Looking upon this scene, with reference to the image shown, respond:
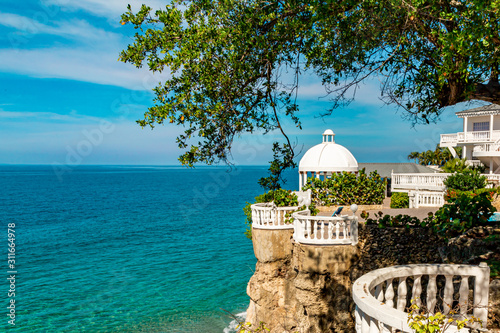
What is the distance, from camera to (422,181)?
26.4 metres

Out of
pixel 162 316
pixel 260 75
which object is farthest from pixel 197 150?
pixel 162 316

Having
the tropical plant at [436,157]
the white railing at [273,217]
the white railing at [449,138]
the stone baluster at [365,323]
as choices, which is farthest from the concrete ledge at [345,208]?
the tropical plant at [436,157]

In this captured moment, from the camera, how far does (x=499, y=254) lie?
835cm

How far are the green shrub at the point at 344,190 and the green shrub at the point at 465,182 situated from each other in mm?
4358

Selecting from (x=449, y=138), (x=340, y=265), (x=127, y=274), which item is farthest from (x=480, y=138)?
(x=127, y=274)

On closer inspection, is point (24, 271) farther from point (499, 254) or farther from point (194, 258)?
point (499, 254)

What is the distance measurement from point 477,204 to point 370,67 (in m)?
6.79

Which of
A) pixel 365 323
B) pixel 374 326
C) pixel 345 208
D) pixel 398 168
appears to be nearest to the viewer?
pixel 374 326

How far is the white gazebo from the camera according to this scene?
2567 centimetres

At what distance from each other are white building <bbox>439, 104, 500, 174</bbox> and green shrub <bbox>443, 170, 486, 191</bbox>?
12054 millimetres

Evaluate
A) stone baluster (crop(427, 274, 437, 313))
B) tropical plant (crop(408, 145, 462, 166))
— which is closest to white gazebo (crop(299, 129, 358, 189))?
stone baluster (crop(427, 274, 437, 313))

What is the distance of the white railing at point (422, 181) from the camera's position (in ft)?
77.4

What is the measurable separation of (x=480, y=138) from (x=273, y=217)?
31862 millimetres

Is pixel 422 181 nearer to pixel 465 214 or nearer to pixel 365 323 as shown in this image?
pixel 465 214
